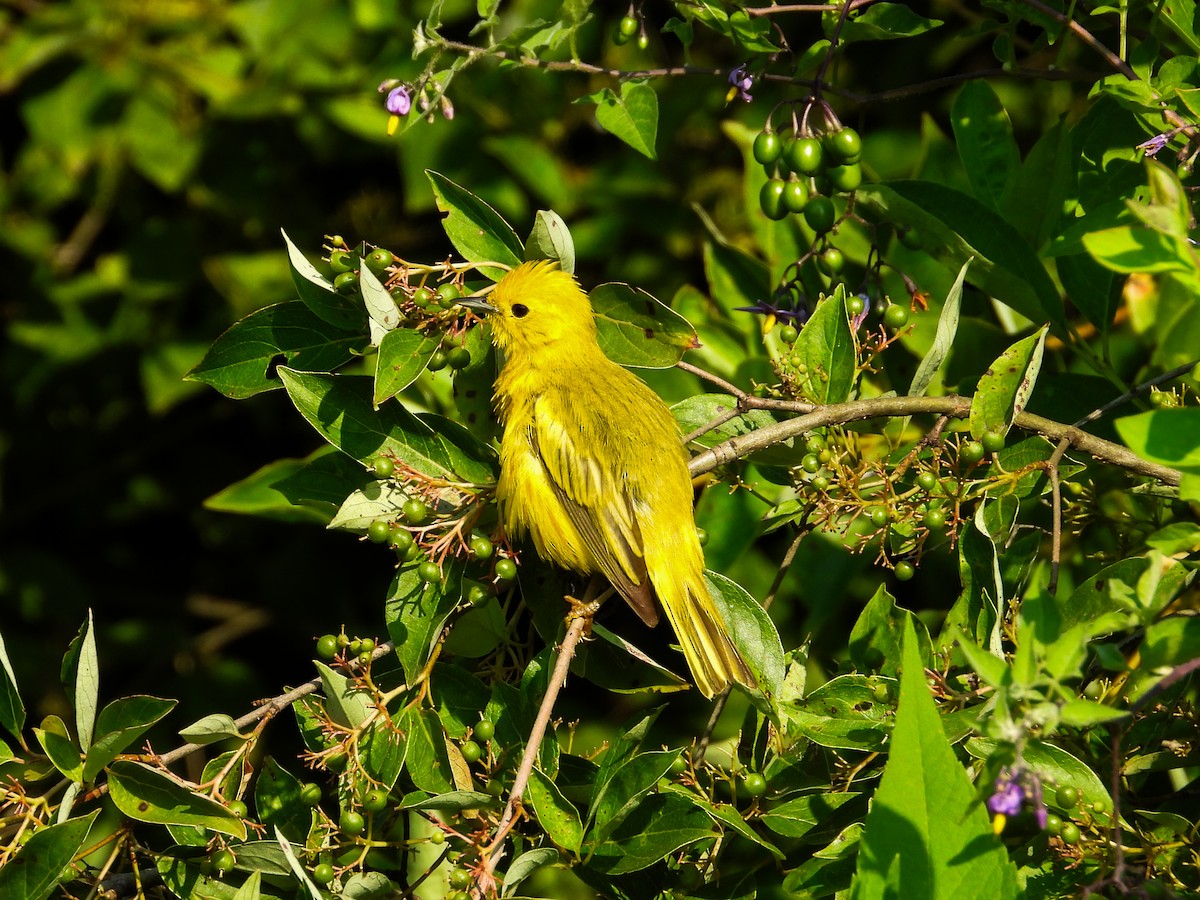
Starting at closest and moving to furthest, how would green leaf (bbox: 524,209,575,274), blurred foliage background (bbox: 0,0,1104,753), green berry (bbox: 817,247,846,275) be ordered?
green leaf (bbox: 524,209,575,274), green berry (bbox: 817,247,846,275), blurred foliage background (bbox: 0,0,1104,753)

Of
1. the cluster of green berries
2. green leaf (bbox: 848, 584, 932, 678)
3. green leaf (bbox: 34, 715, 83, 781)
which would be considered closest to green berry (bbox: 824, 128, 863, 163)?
the cluster of green berries

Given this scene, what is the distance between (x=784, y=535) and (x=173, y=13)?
3.43 m

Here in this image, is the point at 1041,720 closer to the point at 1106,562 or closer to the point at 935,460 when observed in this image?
the point at 935,460

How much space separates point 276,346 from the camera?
269 cm

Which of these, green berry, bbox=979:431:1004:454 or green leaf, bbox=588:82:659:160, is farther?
green leaf, bbox=588:82:659:160

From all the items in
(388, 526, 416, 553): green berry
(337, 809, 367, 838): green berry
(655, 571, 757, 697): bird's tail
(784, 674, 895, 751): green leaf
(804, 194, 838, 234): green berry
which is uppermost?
(804, 194, 838, 234): green berry

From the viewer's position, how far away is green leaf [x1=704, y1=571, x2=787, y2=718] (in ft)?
8.05

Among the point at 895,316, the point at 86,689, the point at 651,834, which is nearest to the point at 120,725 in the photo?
the point at 86,689

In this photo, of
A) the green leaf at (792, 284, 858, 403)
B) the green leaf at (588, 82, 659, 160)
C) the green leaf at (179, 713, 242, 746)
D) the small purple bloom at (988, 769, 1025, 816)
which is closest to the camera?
the small purple bloom at (988, 769, 1025, 816)

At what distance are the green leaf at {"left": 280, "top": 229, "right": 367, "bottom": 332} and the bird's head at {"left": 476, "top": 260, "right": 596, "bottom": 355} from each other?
0.65m

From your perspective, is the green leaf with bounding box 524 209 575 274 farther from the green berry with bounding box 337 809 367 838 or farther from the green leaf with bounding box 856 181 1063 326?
the green berry with bounding box 337 809 367 838

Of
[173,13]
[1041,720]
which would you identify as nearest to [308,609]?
[173,13]

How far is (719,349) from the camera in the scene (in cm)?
350

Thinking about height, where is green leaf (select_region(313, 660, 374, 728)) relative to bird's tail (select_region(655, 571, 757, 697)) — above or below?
above
